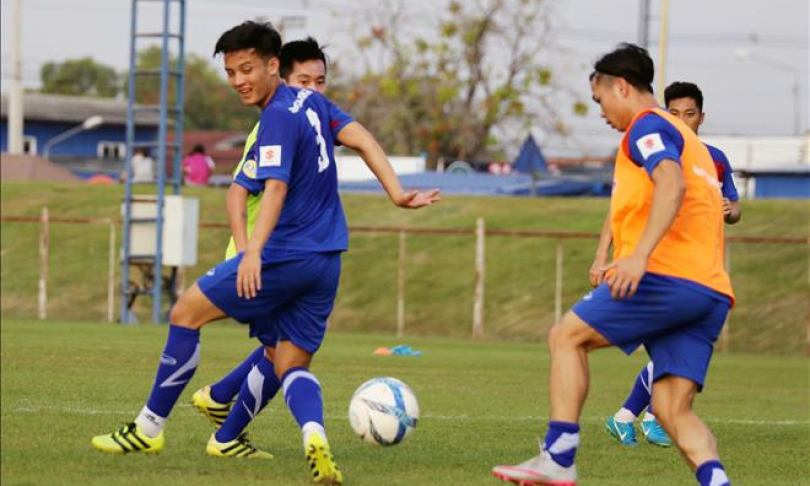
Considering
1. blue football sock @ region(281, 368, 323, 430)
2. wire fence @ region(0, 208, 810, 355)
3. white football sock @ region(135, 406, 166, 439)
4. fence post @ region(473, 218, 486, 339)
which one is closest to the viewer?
blue football sock @ region(281, 368, 323, 430)

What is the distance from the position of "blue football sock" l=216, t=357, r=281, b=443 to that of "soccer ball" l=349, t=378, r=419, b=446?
471mm

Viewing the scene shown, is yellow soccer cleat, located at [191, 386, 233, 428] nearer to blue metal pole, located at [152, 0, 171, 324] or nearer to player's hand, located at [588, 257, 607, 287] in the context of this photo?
player's hand, located at [588, 257, 607, 287]

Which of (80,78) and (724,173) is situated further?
(80,78)

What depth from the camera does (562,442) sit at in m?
6.29

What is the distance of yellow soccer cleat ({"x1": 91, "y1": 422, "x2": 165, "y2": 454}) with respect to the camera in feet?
22.9

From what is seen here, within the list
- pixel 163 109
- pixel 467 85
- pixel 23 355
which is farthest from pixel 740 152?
pixel 23 355

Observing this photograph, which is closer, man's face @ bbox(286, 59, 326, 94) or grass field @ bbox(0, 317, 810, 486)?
grass field @ bbox(0, 317, 810, 486)

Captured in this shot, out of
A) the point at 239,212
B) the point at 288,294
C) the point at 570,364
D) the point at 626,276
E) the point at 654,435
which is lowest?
the point at 654,435

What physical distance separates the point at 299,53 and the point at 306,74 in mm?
121

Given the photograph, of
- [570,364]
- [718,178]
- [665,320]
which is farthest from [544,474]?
[718,178]

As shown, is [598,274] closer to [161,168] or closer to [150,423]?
[150,423]

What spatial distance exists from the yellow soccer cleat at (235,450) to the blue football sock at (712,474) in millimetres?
2334

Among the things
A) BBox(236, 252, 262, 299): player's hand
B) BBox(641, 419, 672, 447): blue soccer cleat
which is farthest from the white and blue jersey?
BBox(641, 419, 672, 447): blue soccer cleat

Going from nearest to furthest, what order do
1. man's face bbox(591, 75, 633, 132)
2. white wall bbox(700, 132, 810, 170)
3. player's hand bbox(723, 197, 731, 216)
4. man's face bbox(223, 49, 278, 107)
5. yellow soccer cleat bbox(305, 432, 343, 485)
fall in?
man's face bbox(591, 75, 633, 132), yellow soccer cleat bbox(305, 432, 343, 485), man's face bbox(223, 49, 278, 107), player's hand bbox(723, 197, 731, 216), white wall bbox(700, 132, 810, 170)
